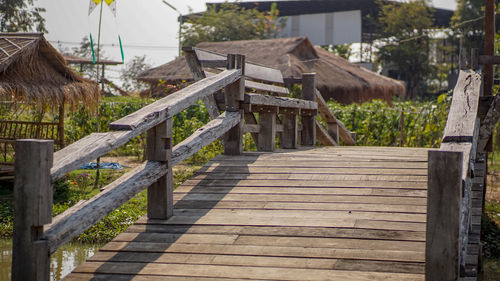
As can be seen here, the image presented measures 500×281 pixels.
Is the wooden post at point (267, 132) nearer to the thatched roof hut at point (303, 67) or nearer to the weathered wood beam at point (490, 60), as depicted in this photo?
the weathered wood beam at point (490, 60)

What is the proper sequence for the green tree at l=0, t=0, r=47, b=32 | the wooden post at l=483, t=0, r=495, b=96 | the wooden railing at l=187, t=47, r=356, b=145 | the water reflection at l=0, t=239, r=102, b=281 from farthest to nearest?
the green tree at l=0, t=0, r=47, b=32 < the wooden post at l=483, t=0, r=495, b=96 < the water reflection at l=0, t=239, r=102, b=281 < the wooden railing at l=187, t=47, r=356, b=145

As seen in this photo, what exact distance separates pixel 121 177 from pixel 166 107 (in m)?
0.53

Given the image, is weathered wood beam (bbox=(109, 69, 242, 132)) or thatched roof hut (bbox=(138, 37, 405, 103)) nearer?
weathered wood beam (bbox=(109, 69, 242, 132))

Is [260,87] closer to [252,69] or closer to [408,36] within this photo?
[252,69]

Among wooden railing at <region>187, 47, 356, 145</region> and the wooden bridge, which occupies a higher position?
wooden railing at <region>187, 47, 356, 145</region>

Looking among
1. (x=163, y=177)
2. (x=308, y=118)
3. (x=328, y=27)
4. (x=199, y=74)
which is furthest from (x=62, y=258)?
(x=328, y=27)

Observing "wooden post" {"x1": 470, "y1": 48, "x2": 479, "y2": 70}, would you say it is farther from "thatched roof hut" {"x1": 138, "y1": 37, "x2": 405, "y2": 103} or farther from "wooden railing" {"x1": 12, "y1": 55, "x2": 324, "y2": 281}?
"thatched roof hut" {"x1": 138, "y1": 37, "x2": 405, "y2": 103}

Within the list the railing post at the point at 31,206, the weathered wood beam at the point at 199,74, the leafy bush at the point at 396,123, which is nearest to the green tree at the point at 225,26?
the leafy bush at the point at 396,123

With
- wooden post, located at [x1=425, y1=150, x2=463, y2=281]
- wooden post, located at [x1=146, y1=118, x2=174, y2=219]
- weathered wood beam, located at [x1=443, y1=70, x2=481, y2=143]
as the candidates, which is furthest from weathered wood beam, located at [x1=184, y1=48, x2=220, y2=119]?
wooden post, located at [x1=425, y1=150, x2=463, y2=281]

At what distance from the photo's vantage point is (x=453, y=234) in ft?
→ 9.56

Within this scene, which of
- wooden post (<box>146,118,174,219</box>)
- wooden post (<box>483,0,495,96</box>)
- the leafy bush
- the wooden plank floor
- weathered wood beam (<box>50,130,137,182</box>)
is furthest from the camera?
the leafy bush

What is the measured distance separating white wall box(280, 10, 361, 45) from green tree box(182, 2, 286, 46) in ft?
8.31

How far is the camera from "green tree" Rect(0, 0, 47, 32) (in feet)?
89.0

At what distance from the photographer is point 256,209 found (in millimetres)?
4566
